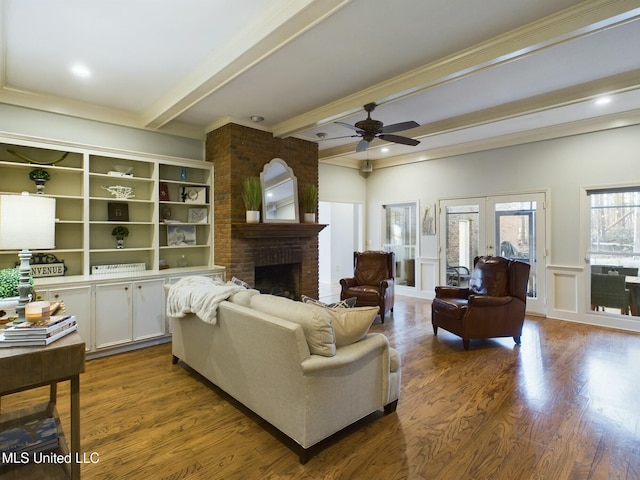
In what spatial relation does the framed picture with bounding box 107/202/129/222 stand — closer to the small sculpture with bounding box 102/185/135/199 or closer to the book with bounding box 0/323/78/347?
the small sculpture with bounding box 102/185/135/199

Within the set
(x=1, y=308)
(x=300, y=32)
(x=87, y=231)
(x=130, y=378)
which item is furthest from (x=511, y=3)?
(x=87, y=231)

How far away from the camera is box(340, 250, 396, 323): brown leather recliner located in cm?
496

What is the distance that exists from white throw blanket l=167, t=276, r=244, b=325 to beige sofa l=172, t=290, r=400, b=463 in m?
0.07

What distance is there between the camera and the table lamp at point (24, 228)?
73.3 inches

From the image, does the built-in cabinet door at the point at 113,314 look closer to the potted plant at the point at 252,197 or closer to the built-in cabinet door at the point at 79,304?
the built-in cabinet door at the point at 79,304

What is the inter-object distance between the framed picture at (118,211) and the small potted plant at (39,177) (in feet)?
2.28

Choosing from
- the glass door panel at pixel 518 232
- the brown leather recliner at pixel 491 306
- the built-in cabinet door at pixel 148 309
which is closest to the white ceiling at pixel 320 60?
the glass door panel at pixel 518 232

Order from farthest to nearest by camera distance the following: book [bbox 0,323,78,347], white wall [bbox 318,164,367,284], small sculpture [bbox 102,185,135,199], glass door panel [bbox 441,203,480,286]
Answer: white wall [bbox 318,164,367,284], glass door panel [bbox 441,203,480,286], small sculpture [bbox 102,185,135,199], book [bbox 0,323,78,347]

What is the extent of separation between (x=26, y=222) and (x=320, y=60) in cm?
252

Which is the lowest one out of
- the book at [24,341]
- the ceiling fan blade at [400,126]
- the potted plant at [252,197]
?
the book at [24,341]

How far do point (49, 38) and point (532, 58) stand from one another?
416 centimetres

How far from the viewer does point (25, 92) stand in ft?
12.1

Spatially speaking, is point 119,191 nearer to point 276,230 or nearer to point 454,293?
point 276,230

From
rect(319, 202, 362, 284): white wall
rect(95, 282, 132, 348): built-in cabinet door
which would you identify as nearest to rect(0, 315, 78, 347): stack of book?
rect(95, 282, 132, 348): built-in cabinet door
